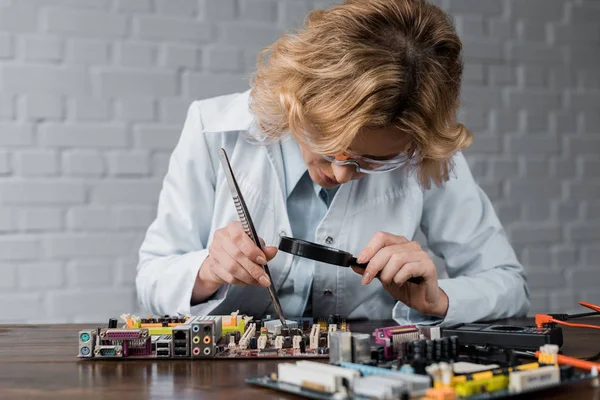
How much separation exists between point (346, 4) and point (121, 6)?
1.64 metres

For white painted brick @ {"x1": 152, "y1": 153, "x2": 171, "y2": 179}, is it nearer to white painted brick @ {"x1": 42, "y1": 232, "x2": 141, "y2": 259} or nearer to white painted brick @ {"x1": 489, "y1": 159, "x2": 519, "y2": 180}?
white painted brick @ {"x1": 42, "y1": 232, "x2": 141, "y2": 259}

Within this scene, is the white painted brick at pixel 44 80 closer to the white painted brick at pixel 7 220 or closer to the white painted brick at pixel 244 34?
the white painted brick at pixel 7 220

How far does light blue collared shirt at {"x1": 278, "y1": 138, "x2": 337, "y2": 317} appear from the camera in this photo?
1.82 meters

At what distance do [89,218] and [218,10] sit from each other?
3.20 ft

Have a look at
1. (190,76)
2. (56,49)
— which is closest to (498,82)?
(190,76)

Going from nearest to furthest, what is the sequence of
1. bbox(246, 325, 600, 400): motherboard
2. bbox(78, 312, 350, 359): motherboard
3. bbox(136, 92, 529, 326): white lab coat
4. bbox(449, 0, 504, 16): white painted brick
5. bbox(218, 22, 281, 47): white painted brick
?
bbox(246, 325, 600, 400): motherboard, bbox(78, 312, 350, 359): motherboard, bbox(136, 92, 529, 326): white lab coat, bbox(218, 22, 281, 47): white painted brick, bbox(449, 0, 504, 16): white painted brick

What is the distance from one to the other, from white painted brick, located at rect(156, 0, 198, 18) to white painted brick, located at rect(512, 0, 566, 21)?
1.45m

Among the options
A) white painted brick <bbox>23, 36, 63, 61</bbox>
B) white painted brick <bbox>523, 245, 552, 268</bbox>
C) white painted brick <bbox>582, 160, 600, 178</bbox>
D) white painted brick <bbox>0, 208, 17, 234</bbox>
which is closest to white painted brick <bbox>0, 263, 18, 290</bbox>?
white painted brick <bbox>0, 208, 17, 234</bbox>

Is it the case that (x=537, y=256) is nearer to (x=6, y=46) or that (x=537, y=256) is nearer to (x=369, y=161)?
(x=369, y=161)

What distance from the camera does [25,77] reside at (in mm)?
2746

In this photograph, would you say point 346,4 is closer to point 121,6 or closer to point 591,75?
point 121,6

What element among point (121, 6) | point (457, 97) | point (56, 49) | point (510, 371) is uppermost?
point (121, 6)

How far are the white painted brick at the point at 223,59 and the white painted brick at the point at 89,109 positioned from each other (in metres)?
0.43

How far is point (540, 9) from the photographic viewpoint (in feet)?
10.9
